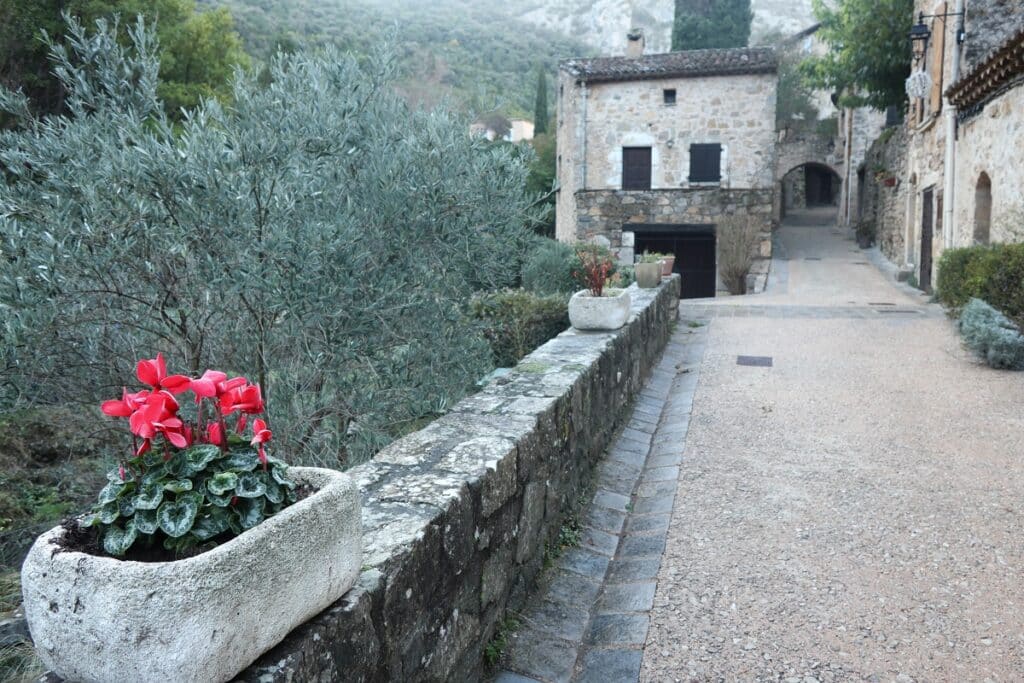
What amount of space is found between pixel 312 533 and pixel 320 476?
7.8 inches

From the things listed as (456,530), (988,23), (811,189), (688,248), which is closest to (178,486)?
(456,530)

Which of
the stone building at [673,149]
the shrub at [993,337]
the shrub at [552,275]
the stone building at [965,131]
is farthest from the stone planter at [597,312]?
the stone building at [673,149]

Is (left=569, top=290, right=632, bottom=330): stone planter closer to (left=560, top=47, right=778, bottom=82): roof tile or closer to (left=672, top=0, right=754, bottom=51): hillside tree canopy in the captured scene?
(left=560, top=47, right=778, bottom=82): roof tile

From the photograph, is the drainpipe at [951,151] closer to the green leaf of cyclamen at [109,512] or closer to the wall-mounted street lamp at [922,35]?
the wall-mounted street lamp at [922,35]

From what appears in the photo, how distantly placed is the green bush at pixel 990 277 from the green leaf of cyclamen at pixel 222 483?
315 inches

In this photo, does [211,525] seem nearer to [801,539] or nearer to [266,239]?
[266,239]

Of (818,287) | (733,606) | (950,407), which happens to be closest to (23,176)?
(733,606)

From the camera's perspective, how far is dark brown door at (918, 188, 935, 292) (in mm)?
13594

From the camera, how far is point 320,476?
167 centimetres

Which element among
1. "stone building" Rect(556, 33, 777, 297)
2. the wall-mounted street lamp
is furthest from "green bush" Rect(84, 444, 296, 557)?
"stone building" Rect(556, 33, 777, 297)

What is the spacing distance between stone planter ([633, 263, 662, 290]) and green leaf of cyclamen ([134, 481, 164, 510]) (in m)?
8.36

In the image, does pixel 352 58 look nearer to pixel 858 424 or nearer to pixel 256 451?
pixel 256 451

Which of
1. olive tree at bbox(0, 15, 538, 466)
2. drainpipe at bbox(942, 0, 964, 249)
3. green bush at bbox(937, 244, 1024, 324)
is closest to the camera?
olive tree at bbox(0, 15, 538, 466)

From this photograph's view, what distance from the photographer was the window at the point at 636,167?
21.8 m
